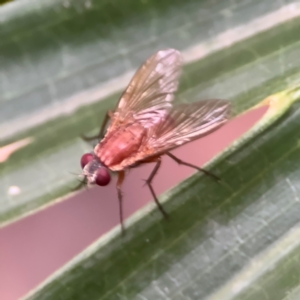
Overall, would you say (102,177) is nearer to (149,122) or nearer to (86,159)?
(86,159)

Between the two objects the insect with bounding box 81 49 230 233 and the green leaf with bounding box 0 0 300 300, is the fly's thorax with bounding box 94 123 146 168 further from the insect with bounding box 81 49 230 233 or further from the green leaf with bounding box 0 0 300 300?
the green leaf with bounding box 0 0 300 300

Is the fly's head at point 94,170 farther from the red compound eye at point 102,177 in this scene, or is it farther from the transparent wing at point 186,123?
the transparent wing at point 186,123

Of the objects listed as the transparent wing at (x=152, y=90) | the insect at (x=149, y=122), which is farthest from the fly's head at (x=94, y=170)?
the transparent wing at (x=152, y=90)

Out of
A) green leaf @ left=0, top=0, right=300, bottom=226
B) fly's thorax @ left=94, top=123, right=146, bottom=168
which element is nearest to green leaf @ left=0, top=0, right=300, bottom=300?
green leaf @ left=0, top=0, right=300, bottom=226

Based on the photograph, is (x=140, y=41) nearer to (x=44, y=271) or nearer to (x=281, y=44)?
(x=281, y=44)

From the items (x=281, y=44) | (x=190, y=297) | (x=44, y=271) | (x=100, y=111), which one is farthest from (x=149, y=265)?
(x=44, y=271)

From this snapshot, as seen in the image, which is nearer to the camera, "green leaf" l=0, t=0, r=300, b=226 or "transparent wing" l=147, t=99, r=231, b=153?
"green leaf" l=0, t=0, r=300, b=226

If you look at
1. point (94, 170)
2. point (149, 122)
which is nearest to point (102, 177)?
point (94, 170)

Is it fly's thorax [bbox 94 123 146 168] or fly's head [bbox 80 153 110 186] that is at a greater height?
fly's thorax [bbox 94 123 146 168]
